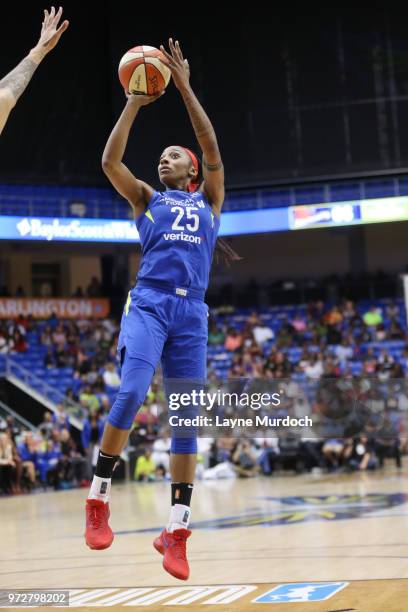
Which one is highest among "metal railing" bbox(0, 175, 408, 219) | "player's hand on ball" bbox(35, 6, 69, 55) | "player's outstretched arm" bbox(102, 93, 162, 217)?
"metal railing" bbox(0, 175, 408, 219)

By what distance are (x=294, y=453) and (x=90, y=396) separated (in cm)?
513

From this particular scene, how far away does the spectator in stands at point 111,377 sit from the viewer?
22453mm

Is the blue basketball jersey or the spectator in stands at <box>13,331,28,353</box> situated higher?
the spectator in stands at <box>13,331,28,353</box>

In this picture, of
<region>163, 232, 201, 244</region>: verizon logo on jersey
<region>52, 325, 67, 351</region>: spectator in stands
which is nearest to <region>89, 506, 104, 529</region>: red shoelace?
<region>163, 232, 201, 244</region>: verizon logo on jersey

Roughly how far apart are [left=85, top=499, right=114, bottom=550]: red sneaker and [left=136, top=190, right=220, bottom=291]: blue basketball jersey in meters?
1.40

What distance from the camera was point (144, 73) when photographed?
564 centimetres

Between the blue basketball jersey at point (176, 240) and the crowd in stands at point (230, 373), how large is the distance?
10.8 metres

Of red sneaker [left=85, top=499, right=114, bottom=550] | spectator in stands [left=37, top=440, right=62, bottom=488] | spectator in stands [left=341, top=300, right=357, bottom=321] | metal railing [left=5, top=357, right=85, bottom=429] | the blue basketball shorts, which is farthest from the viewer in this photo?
spectator in stands [left=341, top=300, right=357, bottom=321]

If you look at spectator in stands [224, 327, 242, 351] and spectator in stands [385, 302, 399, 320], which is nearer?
spectator in stands [224, 327, 242, 351]

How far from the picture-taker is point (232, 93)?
2428cm

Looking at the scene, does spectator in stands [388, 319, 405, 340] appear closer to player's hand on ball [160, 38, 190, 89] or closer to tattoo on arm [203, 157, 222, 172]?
tattoo on arm [203, 157, 222, 172]

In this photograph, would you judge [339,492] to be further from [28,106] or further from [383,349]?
[28,106]

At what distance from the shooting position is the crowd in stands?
18.8m
